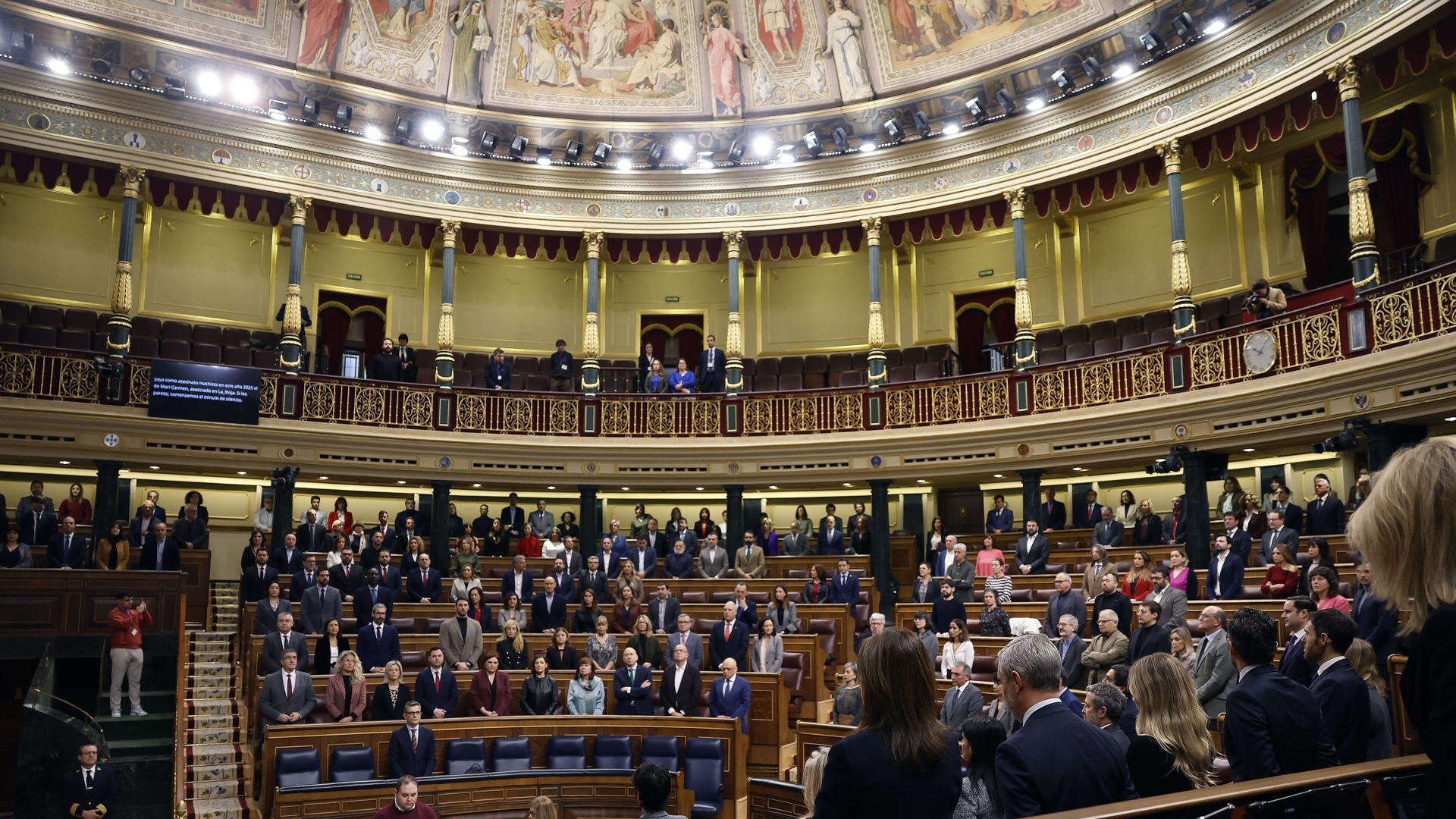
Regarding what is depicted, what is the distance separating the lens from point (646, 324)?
20875 mm

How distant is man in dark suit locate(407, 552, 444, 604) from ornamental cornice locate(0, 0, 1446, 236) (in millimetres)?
7177

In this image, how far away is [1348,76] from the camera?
12.6 metres

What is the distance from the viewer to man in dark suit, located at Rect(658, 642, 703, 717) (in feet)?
33.0

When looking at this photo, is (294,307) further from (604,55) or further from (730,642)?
(730,642)

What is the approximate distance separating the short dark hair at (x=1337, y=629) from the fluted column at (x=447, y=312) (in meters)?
15.1

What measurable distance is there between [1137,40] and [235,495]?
14.9m

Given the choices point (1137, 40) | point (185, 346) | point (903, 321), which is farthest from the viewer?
point (903, 321)

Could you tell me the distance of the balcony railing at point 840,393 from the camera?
1188 centimetres

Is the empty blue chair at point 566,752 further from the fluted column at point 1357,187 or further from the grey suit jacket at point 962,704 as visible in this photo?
the fluted column at point 1357,187

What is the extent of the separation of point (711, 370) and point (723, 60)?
5.45 metres

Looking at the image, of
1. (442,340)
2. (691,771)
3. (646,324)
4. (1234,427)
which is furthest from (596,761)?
(646,324)

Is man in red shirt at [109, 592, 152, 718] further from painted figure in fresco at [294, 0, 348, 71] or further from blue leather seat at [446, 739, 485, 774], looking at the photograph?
painted figure in fresco at [294, 0, 348, 71]

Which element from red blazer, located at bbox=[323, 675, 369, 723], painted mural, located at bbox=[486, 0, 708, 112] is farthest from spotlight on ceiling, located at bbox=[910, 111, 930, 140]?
red blazer, located at bbox=[323, 675, 369, 723]

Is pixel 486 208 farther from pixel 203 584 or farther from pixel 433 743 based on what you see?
pixel 433 743
